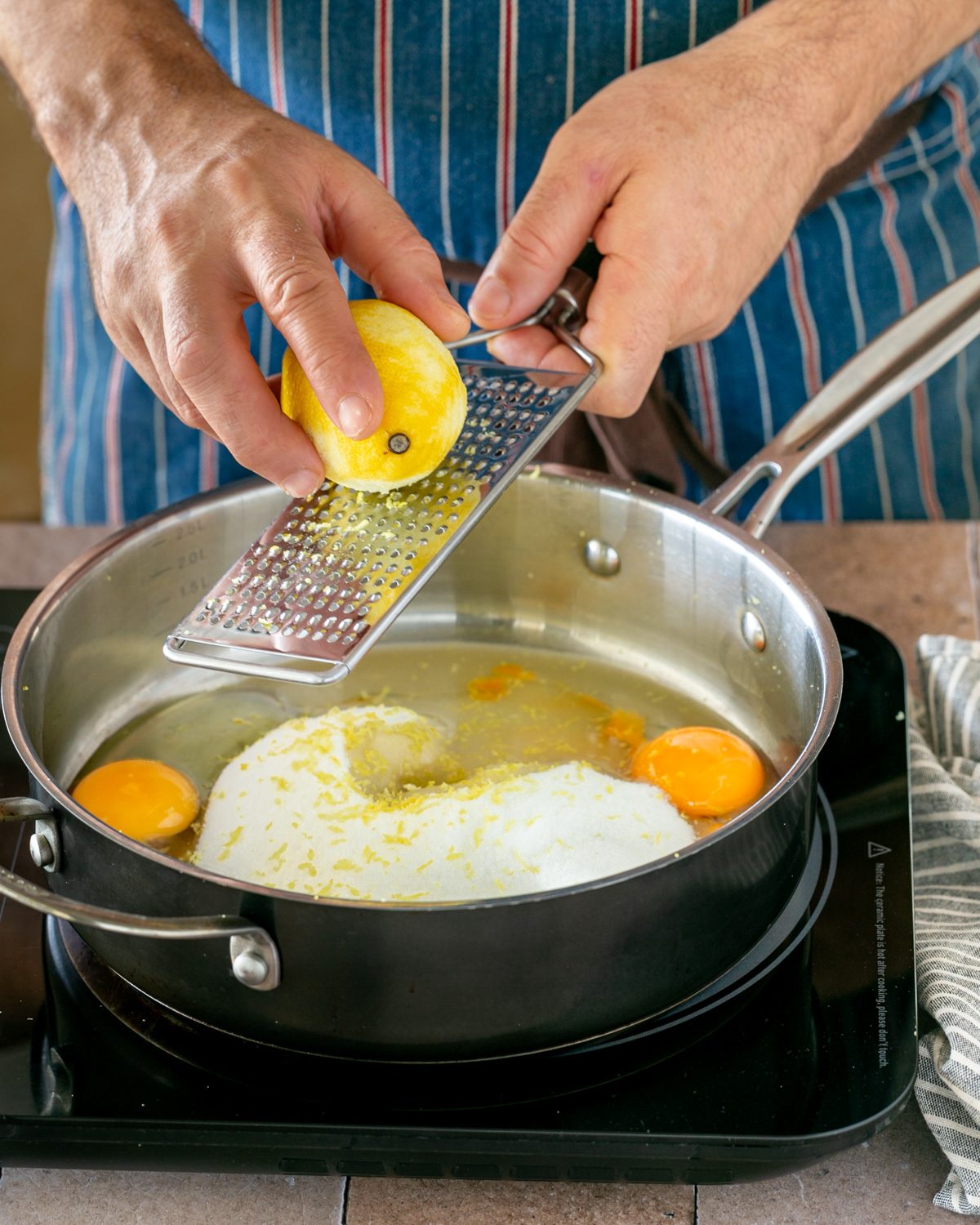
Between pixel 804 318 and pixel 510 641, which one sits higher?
pixel 804 318

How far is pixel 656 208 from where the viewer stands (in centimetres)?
98

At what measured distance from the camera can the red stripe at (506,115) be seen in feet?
3.87

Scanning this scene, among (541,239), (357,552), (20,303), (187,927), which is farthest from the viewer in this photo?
(20,303)

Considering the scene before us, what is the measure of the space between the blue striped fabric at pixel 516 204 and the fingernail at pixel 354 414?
60 cm

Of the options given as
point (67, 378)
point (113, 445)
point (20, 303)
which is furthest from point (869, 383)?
point (20, 303)

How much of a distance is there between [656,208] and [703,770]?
42 centimetres

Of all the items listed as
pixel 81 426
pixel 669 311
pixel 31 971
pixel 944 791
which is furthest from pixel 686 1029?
pixel 81 426

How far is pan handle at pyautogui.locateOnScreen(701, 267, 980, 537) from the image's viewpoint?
1.00 meters

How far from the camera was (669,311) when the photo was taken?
1003 millimetres

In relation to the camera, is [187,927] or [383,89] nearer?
[187,927]

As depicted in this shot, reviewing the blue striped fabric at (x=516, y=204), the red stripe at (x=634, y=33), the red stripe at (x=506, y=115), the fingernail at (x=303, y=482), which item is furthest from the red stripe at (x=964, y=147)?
the fingernail at (x=303, y=482)

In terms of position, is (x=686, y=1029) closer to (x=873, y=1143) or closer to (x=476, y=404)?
(x=873, y=1143)

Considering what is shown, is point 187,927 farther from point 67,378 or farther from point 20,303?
point 20,303

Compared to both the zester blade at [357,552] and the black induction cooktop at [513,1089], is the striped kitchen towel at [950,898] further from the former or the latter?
the zester blade at [357,552]
